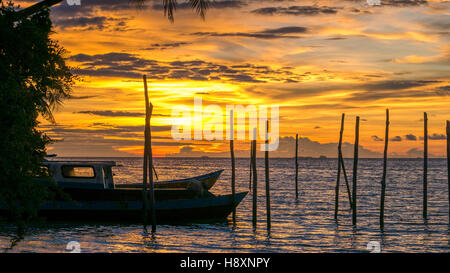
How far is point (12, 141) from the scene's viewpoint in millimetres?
11070

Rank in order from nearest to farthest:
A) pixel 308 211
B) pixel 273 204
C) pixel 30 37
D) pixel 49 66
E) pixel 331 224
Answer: pixel 30 37
pixel 49 66
pixel 331 224
pixel 308 211
pixel 273 204

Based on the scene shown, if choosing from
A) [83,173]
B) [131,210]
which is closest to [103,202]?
[131,210]

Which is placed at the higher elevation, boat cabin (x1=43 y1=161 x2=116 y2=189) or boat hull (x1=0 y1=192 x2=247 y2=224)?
boat cabin (x1=43 y1=161 x2=116 y2=189)

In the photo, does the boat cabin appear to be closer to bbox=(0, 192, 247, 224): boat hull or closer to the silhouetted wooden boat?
the silhouetted wooden boat

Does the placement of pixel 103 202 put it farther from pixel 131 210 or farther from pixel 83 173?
pixel 83 173

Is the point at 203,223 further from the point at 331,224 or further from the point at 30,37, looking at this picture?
the point at 30,37

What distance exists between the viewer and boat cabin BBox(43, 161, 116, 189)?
78.9 ft

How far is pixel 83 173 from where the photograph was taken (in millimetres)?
24562

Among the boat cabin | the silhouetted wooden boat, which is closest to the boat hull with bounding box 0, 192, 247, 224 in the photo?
the silhouetted wooden boat

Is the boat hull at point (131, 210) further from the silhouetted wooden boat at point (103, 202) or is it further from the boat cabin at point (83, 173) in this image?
the boat cabin at point (83, 173)

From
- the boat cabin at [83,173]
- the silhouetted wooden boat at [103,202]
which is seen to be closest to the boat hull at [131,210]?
the silhouetted wooden boat at [103,202]

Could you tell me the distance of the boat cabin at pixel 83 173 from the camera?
2405cm
